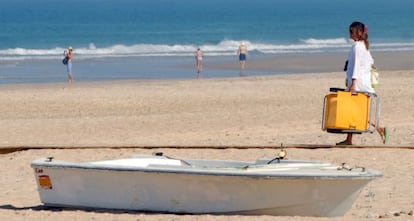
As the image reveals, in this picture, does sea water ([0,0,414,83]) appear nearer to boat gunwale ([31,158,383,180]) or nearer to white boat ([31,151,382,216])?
white boat ([31,151,382,216])

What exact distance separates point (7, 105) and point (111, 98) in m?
2.24

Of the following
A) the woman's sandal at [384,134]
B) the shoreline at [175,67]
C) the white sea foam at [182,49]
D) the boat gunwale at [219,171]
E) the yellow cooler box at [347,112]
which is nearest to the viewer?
the boat gunwale at [219,171]

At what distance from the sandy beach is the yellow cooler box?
0.37 meters

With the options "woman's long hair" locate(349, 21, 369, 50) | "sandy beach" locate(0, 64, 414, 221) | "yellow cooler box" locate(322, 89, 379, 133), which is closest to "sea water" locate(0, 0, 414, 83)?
"sandy beach" locate(0, 64, 414, 221)

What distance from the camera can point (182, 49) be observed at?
190ft

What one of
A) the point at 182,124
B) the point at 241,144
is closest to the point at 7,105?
the point at 182,124

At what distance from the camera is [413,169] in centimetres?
1196

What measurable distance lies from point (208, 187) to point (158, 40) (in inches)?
2300

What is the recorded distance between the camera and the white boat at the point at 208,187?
29.6ft

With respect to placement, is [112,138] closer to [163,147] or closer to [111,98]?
[163,147]

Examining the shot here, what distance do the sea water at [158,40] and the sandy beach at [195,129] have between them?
946 cm

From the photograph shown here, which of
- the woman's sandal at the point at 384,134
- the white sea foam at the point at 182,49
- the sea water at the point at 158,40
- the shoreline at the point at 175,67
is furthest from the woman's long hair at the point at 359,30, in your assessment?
the white sea foam at the point at 182,49

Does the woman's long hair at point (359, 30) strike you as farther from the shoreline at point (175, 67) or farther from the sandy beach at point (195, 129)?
the shoreline at point (175, 67)

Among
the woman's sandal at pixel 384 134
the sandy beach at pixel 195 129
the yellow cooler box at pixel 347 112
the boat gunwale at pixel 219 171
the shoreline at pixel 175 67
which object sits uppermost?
the boat gunwale at pixel 219 171
